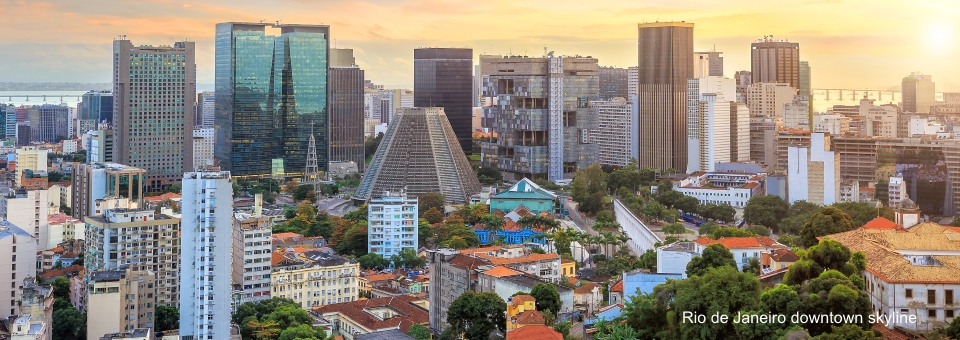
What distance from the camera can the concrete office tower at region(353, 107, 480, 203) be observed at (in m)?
32.9

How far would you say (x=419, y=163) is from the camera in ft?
109

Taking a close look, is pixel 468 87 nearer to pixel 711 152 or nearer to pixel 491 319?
pixel 711 152

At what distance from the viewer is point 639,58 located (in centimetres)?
4297

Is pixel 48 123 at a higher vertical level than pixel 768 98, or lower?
lower

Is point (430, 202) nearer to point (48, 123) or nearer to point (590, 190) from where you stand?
point (590, 190)

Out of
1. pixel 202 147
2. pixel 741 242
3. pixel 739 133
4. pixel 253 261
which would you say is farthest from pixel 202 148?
pixel 741 242

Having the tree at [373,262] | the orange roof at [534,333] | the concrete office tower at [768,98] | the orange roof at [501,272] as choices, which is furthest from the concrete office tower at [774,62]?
the orange roof at [534,333]

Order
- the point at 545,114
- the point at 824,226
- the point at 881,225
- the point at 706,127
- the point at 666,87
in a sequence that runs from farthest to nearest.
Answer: the point at 666,87 → the point at 545,114 → the point at 706,127 → the point at 824,226 → the point at 881,225

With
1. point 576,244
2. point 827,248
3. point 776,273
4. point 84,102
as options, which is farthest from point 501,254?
point 84,102

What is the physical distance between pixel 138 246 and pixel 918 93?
1441 inches

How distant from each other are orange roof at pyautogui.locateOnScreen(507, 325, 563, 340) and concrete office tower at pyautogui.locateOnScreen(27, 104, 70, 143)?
54038mm

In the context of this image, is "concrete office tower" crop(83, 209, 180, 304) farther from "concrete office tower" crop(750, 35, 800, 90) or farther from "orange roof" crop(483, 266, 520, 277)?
"concrete office tower" crop(750, 35, 800, 90)

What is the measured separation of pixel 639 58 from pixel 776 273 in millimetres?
28880

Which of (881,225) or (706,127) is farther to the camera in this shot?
(706,127)
